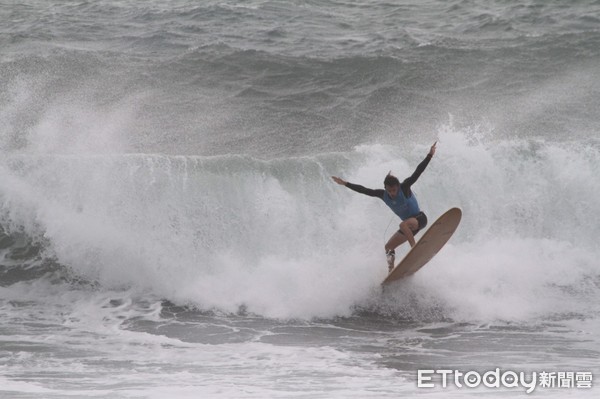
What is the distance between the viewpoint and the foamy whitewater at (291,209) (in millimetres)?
8594

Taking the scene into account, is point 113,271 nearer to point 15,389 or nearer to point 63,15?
point 15,389

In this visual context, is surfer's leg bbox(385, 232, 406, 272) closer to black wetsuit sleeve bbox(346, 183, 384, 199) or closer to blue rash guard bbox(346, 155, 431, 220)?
blue rash guard bbox(346, 155, 431, 220)

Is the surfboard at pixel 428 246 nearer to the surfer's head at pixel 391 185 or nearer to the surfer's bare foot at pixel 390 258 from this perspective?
the surfer's bare foot at pixel 390 258

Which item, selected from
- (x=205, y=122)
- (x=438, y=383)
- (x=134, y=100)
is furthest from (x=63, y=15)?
(x=438, y=383)

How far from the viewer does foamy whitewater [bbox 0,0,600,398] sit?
8594 mm

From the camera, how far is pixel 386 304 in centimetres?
1048

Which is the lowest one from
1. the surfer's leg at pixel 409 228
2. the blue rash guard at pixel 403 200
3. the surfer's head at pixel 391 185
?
the surfer's leg at pixel 409 228

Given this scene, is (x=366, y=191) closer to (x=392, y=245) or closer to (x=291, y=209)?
(x=392, y=245)

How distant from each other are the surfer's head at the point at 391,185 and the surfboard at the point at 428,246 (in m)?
0.71

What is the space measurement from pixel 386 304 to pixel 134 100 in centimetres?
769

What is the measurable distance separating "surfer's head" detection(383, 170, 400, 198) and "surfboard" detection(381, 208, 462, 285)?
0.71 metres

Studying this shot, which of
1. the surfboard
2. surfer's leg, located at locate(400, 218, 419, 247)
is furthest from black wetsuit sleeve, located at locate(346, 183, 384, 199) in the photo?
the surfboard

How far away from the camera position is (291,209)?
12.0 m

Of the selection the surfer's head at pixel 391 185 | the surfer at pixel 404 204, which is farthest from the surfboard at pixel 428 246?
the surfer's head at pixel 391 185
